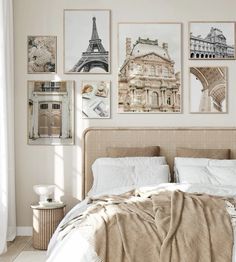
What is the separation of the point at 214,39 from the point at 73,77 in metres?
1.61

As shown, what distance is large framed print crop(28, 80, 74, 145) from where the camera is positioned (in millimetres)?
5887

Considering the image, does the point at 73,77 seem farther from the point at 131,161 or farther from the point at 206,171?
the point at 206,171

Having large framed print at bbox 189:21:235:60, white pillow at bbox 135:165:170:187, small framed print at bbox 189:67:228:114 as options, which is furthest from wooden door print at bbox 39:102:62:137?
large framed print at bbox 189:21:235:60

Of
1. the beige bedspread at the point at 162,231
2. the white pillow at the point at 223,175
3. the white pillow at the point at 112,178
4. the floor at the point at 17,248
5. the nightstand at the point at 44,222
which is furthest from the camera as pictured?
the nightstand at the point at 44,222

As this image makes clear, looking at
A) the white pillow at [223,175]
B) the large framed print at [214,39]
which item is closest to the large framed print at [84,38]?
the large framed print at [214,39]

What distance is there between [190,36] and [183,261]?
10.8 ft

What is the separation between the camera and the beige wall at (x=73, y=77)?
231 inches

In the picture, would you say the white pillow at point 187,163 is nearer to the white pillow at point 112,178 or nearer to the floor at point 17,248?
the white pillow at point 112,178

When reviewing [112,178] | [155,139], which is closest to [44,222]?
[112,178]

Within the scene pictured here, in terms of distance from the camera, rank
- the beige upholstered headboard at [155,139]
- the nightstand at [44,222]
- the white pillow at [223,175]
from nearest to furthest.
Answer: the white pillow at [223,175] < the nightstand at [44,222] < the beige upholstered headboard at [155,139]

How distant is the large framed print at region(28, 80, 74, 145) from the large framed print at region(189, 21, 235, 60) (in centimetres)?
142

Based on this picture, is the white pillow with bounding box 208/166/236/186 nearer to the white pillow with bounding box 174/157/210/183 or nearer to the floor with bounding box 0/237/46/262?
the white pillow with bounding box 174/157/210/183

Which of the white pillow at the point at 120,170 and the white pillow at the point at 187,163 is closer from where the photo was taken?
the white pillow at the point at 120,170

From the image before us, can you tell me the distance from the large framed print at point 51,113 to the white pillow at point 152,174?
38.0 inches
